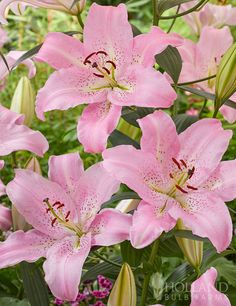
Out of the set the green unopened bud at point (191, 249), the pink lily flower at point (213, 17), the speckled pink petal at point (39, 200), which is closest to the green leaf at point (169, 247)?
the green unopened bud at point (191, 249)

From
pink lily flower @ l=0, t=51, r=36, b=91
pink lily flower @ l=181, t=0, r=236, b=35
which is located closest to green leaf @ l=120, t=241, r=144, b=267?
pink lily flower @ l=0, t=51, r=36, b=91

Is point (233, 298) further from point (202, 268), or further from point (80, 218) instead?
point (80, 218)

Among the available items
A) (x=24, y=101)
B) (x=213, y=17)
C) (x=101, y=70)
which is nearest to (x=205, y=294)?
(x=101, y=70)

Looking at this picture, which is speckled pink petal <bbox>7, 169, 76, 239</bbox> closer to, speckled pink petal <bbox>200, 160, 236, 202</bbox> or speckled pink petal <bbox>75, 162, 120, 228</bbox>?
speckled pink petal <bbox>75, 162, 120, 228</bbox>

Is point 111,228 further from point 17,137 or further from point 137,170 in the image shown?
point 17,137

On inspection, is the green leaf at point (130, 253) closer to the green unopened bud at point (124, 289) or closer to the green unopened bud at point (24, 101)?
the green unopened bud at point (124, 289)

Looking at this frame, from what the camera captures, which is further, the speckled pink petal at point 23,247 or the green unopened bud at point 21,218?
the green unopened bud at point 21,218
